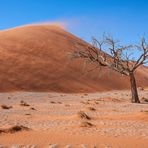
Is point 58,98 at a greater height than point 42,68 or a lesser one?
lesser

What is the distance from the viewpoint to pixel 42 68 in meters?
52.3

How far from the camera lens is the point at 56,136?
31.2 feet

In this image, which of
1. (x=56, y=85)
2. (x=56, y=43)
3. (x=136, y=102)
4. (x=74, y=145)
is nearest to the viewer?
(x=74, y=145)

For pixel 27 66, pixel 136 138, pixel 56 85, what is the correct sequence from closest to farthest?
pixel 136 138
pixel 56 85
pixel 27 66

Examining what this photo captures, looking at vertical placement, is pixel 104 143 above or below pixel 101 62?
below

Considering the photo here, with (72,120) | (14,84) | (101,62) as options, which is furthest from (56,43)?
(72,120)

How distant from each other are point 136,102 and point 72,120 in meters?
12.3

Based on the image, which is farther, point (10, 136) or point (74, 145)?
point (10, 136)

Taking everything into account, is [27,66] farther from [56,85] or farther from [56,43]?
[56,43]

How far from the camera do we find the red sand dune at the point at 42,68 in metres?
46.9

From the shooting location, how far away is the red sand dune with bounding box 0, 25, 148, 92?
46.9 metres

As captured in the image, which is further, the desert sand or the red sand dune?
the red sand dune

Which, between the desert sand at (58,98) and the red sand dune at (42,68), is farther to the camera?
the red sand dune at (42,68)

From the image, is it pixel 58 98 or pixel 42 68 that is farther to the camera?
pixel 42 68
